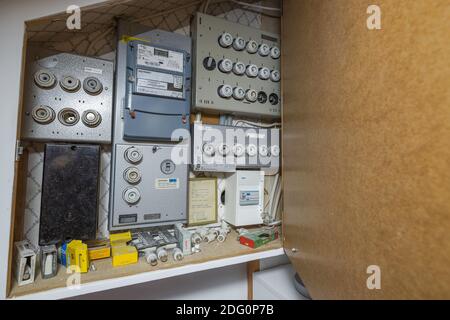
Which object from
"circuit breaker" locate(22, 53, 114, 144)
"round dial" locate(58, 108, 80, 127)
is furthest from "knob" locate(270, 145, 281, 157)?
"round dial" locate(58, 108, 80, 127)

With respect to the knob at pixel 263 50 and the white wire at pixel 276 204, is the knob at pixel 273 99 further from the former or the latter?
the white wire at pixel 276 204

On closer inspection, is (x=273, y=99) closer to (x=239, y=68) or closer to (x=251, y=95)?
(x=251, y=95)

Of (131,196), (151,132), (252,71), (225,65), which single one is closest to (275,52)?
(252,71)

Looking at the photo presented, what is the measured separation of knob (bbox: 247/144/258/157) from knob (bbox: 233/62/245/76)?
1.19 feet

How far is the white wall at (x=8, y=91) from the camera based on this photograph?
0.57 m

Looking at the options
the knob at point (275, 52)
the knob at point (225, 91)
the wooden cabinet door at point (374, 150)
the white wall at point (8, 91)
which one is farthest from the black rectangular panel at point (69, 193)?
the knob at point (275, 52)

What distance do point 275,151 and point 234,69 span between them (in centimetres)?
47

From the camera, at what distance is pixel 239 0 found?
1.19 metres

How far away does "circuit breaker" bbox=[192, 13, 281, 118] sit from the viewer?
988 mm

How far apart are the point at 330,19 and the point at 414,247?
622mm

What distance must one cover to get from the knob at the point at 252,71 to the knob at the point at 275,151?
38cm

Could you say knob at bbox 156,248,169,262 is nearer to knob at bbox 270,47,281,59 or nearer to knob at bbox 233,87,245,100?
knob at bbox 233,87,245,100

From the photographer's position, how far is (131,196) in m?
0.89
